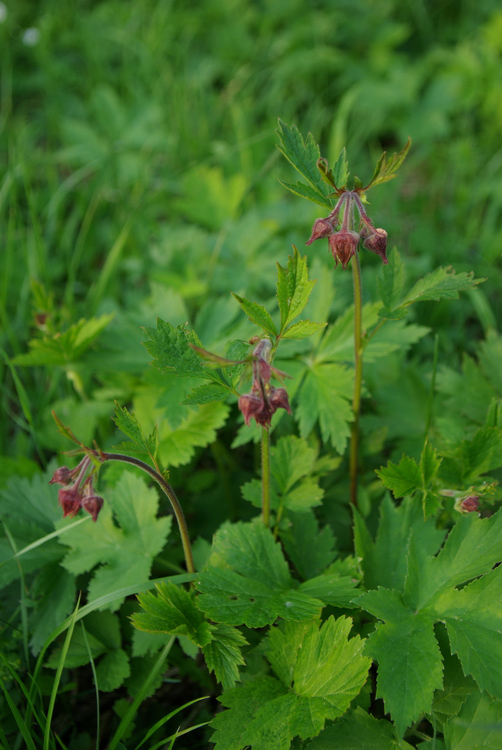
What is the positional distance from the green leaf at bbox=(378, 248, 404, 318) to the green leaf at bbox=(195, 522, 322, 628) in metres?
0.71

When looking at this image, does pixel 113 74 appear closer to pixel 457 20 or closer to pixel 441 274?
pixel 457 20

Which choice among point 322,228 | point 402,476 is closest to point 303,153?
point 322,228

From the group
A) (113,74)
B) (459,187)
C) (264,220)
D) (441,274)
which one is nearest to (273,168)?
(264,220)

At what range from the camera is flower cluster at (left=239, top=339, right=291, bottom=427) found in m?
1.16

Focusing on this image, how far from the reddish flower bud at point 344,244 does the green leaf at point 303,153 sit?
0.52ft

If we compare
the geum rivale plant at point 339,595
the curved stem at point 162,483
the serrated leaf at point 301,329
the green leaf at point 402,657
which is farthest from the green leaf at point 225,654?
the serrated leaf at point 301,329

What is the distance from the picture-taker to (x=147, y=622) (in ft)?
4.57

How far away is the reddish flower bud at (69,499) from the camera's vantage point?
1357mm

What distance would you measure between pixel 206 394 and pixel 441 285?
68cm

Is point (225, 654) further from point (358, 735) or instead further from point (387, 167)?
point (387, 167)

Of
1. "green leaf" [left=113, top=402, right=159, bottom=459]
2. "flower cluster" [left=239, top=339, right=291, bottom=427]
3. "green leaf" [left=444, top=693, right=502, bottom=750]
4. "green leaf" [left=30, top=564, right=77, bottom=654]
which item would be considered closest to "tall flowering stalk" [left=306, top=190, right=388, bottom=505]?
"flower cluster" [left=239, top=339, right=291, bottom=427]

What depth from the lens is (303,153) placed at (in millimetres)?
1369

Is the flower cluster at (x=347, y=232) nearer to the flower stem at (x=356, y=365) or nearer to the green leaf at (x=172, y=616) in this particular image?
the flower stem at (x=356, y=365)

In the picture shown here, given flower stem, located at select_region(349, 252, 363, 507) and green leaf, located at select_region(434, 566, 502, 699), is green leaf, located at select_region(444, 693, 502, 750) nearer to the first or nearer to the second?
green leaf, located at select_region(434, 566, 502, 699)
